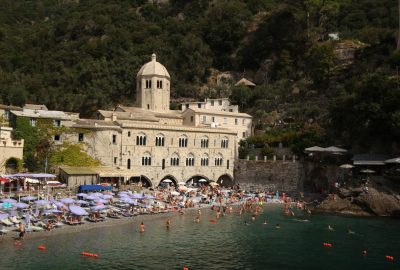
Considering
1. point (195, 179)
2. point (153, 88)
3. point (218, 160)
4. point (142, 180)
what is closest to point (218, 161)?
point (218, 160)

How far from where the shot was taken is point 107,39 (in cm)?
9894

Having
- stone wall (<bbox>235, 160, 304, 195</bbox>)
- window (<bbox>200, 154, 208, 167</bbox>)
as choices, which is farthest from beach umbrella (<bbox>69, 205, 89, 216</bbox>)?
stone wall (<bbox>235, 160, 304, 195</bbox>)

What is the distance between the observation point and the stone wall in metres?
59.8

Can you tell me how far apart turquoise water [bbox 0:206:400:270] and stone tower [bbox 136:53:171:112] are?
25.9m

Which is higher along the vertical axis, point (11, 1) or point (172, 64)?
point (11, 1)

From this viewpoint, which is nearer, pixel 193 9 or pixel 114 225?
pixel 114 225

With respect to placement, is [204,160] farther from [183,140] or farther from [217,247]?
[217,247]

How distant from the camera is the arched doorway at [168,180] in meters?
57.3

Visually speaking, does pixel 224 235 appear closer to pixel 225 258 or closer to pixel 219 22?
pixel 225 258

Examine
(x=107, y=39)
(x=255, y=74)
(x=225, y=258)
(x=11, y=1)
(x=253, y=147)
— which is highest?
(x=11, y=1)

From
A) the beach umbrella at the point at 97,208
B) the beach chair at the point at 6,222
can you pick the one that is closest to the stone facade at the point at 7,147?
the beach umbrella at the point at 97,208

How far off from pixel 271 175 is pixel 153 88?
750 inches

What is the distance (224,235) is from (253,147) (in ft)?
92.3

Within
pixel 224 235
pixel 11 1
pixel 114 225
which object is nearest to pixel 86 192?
pixel 114 225
